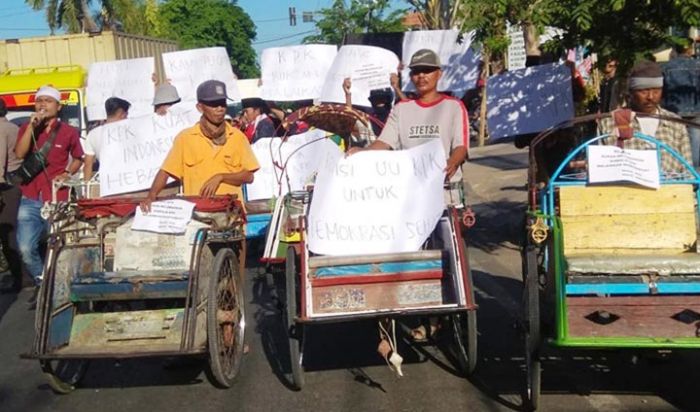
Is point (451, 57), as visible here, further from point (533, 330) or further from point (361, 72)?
point (533, 330)

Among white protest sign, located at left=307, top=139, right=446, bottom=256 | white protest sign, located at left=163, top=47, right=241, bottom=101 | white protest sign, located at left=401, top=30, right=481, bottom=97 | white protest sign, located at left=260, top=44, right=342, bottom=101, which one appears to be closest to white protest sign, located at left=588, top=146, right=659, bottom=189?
white protest sign, located at left=307, top=139, right=446, bottom=256

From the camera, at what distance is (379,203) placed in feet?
19.6

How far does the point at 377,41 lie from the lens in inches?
573

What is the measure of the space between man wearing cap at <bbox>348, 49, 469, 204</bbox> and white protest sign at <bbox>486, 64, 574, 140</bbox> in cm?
183

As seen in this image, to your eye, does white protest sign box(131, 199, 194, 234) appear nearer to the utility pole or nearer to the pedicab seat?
the pedicab seat

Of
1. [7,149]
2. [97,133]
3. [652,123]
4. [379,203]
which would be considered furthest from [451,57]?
[379,203]

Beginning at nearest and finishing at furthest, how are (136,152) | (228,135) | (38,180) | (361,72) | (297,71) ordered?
(228,135) → (136,152) → (38,180) → (361,72) → (297,71)

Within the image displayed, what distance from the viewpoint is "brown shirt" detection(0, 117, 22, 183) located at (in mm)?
9094

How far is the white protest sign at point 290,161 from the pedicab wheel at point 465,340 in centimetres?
340

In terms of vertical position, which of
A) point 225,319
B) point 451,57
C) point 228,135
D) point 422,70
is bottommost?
point 225,319

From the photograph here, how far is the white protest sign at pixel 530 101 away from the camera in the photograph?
8375 millimetres

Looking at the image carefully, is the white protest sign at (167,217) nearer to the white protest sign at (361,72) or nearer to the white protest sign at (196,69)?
the white protest sign at (361,72)

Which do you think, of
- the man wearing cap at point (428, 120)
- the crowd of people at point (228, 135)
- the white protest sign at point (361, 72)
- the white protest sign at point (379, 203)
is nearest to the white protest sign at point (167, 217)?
the crowd of people at point (228, 135)

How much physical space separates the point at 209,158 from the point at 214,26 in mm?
62872
